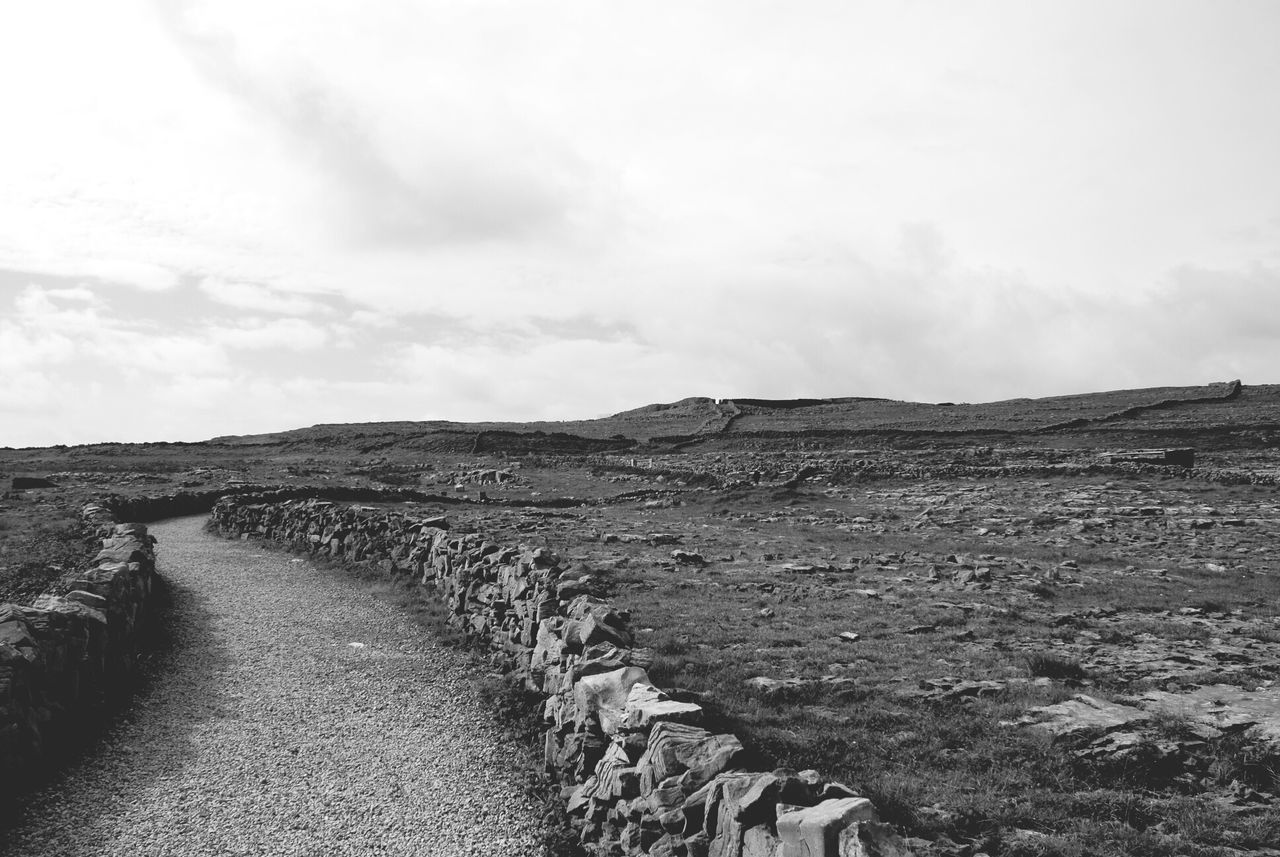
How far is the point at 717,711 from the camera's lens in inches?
440

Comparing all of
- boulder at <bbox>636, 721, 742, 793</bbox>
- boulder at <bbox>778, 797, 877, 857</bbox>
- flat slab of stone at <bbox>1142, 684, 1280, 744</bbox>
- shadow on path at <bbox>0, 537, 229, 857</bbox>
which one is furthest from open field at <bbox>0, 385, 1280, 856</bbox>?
shadow on path at <bbox>0, 537, 229, 857</bbox>

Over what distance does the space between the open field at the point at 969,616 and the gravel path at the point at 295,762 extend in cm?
350

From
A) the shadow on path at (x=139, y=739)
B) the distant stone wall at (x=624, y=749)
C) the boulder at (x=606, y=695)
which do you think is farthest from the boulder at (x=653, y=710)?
the shadow on path at (x=139, y=739)

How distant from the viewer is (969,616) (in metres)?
16.4

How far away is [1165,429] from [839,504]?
140 feet

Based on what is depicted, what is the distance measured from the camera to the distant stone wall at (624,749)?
273 inches

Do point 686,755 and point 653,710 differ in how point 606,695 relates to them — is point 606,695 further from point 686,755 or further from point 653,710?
point 686,755

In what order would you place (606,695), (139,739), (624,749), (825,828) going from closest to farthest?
(825,828) < (624,749) < (606,695) < (139,739)

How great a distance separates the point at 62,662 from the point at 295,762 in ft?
13.9

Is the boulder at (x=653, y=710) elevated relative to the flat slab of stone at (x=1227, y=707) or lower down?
elevated

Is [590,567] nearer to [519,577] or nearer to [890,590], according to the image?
[519,577]

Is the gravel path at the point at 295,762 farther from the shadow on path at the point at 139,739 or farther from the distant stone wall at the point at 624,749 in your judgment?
the distant stone wall at the point at 624,749

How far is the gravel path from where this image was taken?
977 cm

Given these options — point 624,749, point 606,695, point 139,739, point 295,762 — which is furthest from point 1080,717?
point 139,739
